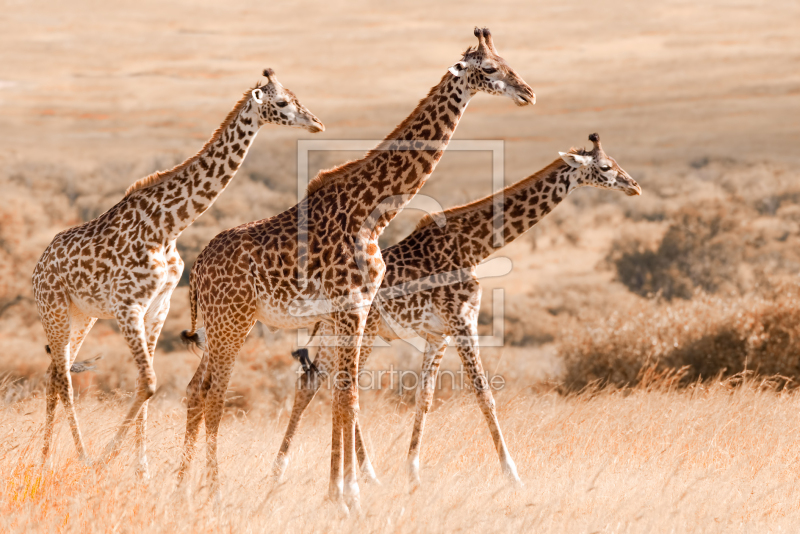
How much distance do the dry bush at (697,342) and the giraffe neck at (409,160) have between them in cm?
1076

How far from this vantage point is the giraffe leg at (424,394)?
8570mm

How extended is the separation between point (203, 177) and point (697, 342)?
1275 centimetres

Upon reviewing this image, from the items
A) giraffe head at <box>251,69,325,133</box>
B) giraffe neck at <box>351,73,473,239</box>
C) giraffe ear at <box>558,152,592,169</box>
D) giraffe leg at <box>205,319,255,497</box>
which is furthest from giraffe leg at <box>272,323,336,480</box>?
giraffe ear at <box>558,152,592,169</box>

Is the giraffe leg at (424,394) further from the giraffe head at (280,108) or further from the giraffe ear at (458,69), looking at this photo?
the giraffe ear at (458,69)

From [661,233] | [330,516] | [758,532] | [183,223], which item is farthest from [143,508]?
[661,233]

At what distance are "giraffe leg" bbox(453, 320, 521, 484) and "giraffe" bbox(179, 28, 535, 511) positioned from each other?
1.62 meters

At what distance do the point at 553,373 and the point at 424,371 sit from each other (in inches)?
400

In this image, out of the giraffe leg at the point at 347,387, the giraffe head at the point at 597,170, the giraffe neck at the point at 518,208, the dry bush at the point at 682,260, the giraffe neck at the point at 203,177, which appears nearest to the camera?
the giraffe leg at the point at 347,387

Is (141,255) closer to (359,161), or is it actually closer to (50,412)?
(50,412)

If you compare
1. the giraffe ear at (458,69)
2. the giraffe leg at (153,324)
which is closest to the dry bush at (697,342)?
the giraffe leg at (153,324)

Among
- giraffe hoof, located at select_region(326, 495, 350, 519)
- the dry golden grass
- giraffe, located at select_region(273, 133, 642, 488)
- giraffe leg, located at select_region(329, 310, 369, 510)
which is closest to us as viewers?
the dry golden grass

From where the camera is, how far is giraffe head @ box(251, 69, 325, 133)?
7.55 m

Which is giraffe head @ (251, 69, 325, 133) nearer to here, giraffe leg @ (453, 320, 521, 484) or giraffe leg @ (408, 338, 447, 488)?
giraffe leg @ (453, 320, 521, 484)

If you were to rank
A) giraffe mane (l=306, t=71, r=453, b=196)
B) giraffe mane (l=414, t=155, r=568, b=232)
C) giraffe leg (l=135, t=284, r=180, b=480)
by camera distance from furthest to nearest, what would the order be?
1. giraffe mane (l=414, t=155, r=568, b=232)
2. giraffe leg (l=135, t=284, r=180, b=480)
3. giraffe mane (l=306, t=71, r=453, b=196)
